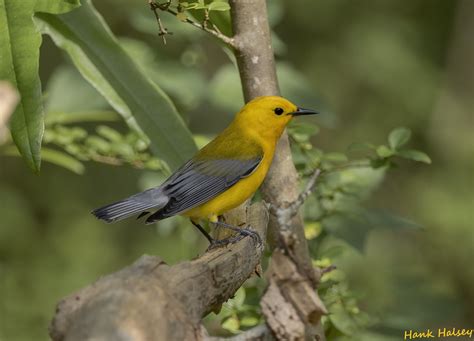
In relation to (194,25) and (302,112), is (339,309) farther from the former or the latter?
(194,25)

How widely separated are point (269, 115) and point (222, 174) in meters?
0.37

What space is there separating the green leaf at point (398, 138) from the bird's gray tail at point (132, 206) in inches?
40.5

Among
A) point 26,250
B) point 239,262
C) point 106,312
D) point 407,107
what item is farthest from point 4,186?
point 106,312

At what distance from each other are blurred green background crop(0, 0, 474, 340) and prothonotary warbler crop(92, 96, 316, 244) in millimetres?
1536

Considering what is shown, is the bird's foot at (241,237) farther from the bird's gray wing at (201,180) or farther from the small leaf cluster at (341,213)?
the bird's gray wing at (201,180)

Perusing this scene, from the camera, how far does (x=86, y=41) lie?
14.0ft

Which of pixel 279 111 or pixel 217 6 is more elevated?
pixel 217 6

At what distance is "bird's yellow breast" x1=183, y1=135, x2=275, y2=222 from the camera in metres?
4.30

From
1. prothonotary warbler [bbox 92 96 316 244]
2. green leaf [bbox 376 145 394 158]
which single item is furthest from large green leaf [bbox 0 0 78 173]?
green leaf [bbox 376 145 394 158]

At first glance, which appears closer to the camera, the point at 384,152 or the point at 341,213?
the point at 384,152

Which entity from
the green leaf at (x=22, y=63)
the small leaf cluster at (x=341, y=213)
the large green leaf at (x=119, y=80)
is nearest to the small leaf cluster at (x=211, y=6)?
the green leaf at (x=22, y=63)

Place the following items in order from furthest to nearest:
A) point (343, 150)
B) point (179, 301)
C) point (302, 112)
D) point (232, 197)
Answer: point (343, 150)
point (302, 112)
point (232, 197)
point (179, 301)

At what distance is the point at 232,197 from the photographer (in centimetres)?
438

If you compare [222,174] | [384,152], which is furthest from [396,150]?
[222,174]
